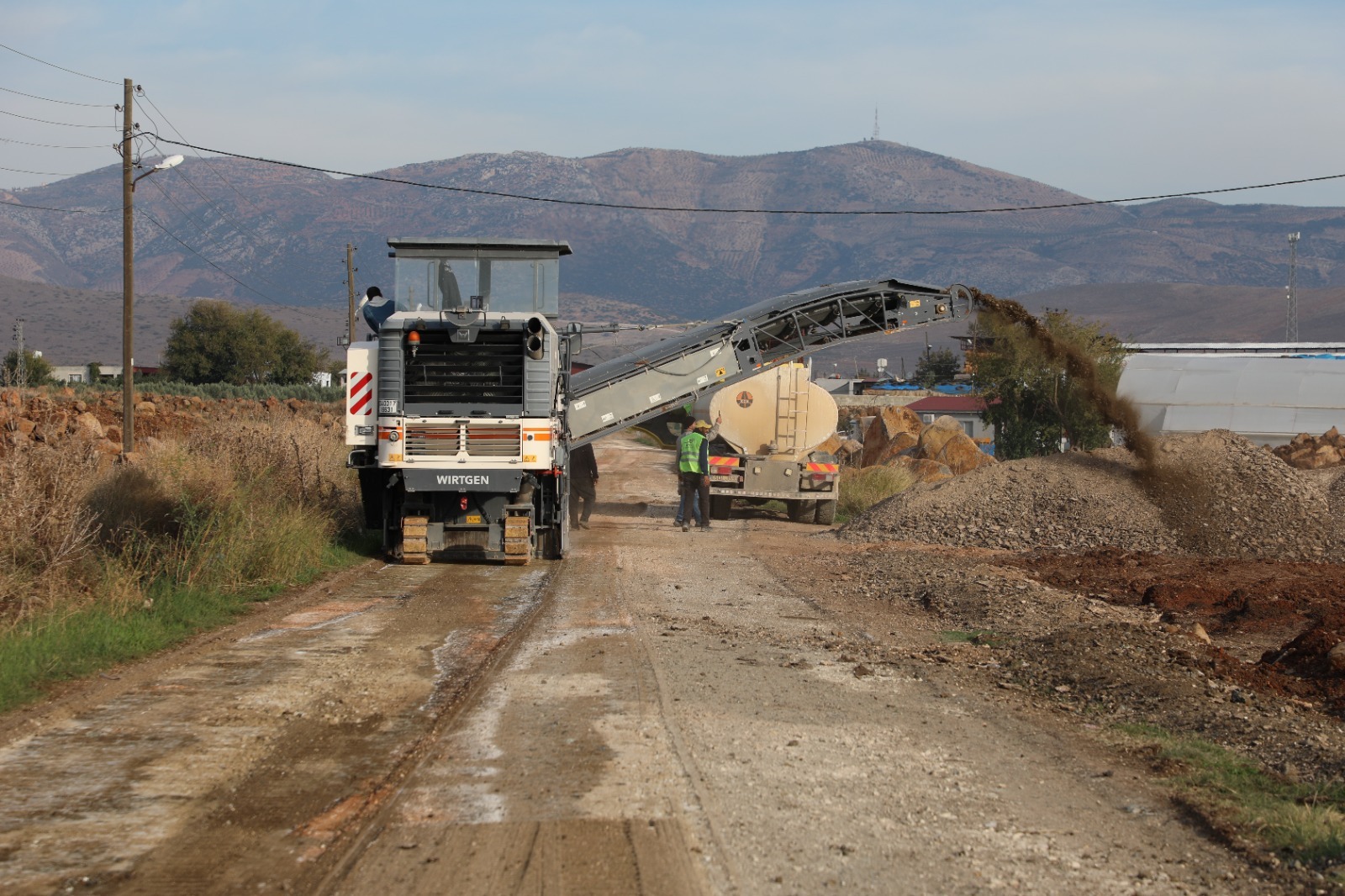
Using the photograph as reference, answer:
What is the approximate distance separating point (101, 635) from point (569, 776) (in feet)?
16.6

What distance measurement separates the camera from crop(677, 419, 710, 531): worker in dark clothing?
22.4m

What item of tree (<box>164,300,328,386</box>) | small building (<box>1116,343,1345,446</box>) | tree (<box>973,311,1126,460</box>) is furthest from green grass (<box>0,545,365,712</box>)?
tree (<box>164,300,328,386</box>)

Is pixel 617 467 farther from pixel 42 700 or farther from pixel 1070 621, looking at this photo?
pixel 42 700

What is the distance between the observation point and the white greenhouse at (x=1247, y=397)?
135 ft

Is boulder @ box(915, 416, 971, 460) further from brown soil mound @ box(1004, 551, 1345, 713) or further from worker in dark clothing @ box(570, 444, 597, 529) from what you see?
brown soil mound @ box(1004, 551, 1345, 713)

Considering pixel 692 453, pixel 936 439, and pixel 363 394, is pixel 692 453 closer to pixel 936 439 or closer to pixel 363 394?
pixel 363 394

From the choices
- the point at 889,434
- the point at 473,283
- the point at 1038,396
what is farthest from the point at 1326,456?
the point at 473,283

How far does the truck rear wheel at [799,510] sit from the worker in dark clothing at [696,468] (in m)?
3.18

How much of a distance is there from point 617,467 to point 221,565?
28.7 metres

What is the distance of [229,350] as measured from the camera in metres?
81.0

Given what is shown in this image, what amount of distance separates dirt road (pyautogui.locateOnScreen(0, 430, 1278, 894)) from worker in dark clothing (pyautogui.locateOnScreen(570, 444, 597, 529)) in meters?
10.9

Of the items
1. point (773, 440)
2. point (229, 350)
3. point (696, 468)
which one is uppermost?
point (229, 350)

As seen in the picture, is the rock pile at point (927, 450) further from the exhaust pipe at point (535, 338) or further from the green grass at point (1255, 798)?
the green grass at point (1255, 798)

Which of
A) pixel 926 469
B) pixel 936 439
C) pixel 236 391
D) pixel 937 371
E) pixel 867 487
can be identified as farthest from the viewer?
pixel 937 371
